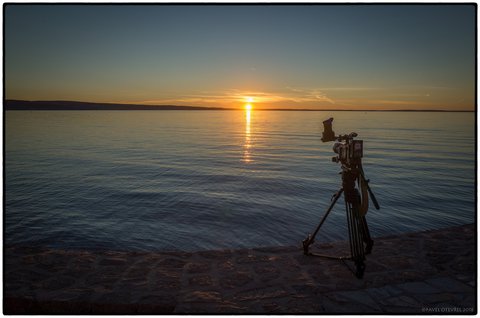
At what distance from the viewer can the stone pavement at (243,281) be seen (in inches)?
175

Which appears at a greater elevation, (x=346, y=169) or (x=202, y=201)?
(x=346, y=169)

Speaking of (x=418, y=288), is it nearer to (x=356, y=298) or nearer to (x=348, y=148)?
(x=356, y=298)

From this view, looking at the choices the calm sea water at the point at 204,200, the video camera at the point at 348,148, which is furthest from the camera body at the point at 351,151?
the calm sea water at the point at 204,200

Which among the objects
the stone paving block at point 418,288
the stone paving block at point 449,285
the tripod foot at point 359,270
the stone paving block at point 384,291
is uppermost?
the tripod foot at point 359,270

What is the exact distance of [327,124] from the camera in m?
5.37

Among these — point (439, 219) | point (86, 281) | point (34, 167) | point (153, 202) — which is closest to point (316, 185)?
point (439, 219)

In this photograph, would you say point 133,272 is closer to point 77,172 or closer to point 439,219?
point 439,219

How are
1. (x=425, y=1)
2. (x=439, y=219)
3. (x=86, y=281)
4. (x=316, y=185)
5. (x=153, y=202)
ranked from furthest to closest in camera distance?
(x=316, y=185), (x=153, y=202), (x=439, y=219), (x=86, y=281), (x=425, y=1)

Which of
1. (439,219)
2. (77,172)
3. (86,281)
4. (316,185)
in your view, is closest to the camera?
(86,281)

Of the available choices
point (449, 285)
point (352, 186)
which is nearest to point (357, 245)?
point (352, 186)

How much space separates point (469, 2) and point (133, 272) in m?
5.79

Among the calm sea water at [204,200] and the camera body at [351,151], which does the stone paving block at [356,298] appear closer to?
the camera body at [351,151]

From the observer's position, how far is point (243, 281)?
5.11m

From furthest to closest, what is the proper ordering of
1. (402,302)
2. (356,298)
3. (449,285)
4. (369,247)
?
1. (369,247)
2. (449,285)
3. (356,298)
4. (402,302)
